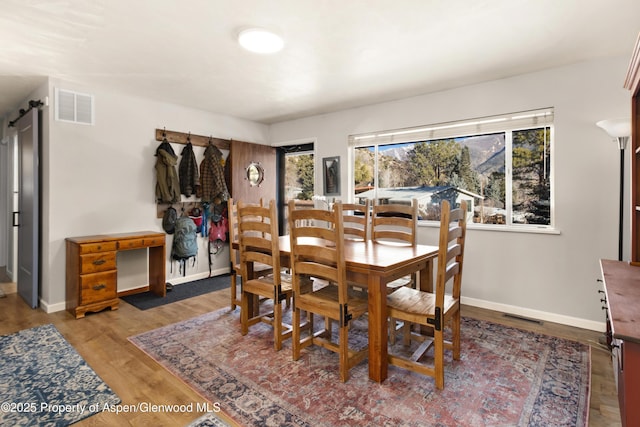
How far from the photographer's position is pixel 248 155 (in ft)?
16.3

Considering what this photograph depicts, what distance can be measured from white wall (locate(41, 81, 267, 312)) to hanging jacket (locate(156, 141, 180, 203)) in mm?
108

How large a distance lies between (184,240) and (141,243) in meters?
0.66

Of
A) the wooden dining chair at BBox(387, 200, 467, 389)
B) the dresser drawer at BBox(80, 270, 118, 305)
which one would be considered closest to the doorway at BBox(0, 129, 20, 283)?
the dresser drawer at BBox(80, 270, 118, 305)

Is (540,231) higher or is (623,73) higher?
(623,73)

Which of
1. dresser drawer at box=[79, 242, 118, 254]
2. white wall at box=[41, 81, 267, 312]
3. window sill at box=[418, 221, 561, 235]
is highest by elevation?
white wall at box=[41, 81, 267, 312]

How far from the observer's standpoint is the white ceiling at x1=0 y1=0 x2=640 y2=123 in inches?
81.7

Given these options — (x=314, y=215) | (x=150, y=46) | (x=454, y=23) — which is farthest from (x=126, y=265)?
(x=454, y=23)

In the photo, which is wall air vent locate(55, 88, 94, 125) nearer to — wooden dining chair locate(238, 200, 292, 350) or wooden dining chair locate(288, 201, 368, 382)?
wooden dining chair locate(238, 200, 292, 350)

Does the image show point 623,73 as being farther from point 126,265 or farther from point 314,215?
point 126,265

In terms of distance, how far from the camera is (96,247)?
3.24 metres

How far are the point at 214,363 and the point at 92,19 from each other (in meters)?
2.45

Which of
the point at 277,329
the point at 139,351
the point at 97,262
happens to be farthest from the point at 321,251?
the point at 97,262

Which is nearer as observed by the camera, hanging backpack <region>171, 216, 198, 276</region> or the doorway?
hanging backpack <region>171, 216, 198, 276</region>

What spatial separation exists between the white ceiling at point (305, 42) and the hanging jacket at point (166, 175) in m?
0.72
